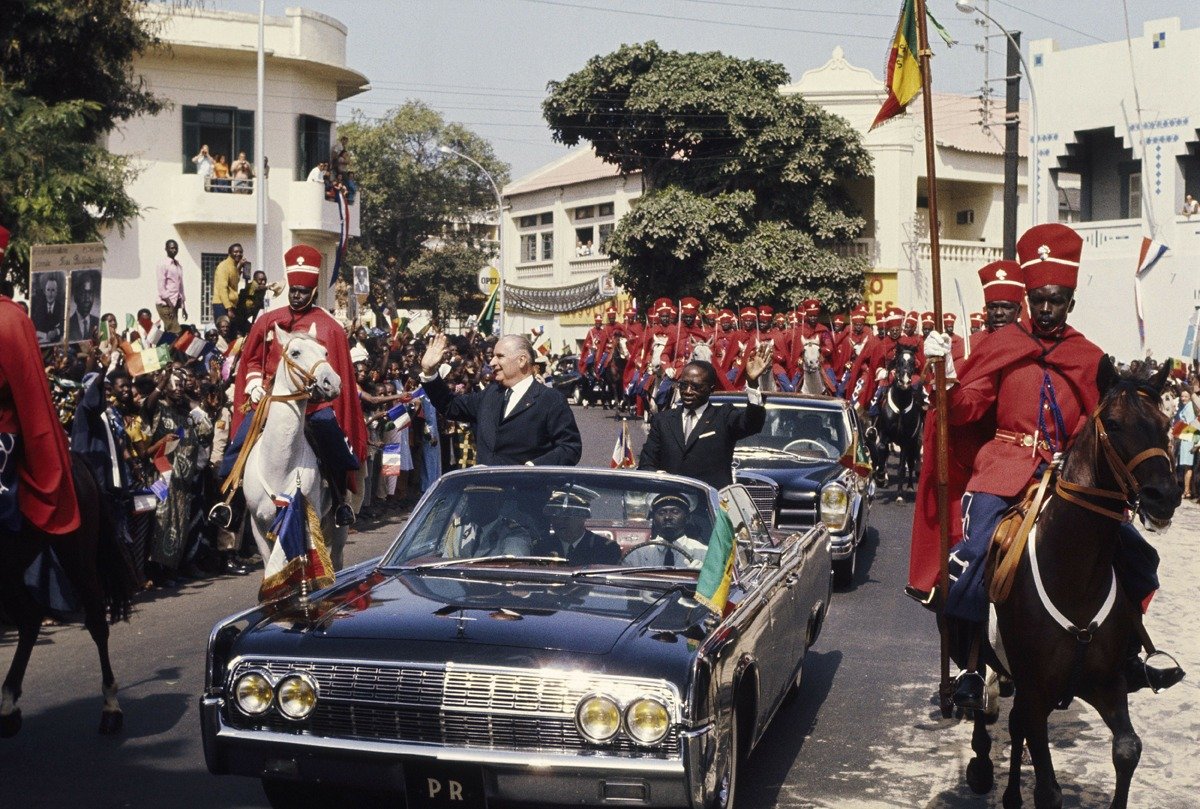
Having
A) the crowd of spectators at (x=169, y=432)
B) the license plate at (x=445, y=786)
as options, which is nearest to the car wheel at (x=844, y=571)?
the crowd of spectators at (x=169, y=432)

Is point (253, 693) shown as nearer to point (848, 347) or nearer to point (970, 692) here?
point (970, 692)

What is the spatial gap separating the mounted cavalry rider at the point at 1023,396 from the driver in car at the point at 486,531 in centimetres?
207

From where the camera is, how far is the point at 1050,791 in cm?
627

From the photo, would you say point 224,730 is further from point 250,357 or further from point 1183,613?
point 1183,613

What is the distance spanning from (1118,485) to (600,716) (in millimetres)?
2344

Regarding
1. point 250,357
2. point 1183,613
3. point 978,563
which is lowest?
point 1183,613

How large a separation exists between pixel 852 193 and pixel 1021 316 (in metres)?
39.6

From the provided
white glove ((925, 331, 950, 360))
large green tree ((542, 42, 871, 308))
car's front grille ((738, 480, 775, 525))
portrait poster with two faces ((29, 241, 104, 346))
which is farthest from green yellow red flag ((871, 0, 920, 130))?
large green tree ((542, 42, 871, 308))

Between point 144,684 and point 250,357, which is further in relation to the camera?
point 250,357

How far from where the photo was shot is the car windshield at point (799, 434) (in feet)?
48.3

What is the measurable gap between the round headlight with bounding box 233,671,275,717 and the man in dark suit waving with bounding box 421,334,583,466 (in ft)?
12.7

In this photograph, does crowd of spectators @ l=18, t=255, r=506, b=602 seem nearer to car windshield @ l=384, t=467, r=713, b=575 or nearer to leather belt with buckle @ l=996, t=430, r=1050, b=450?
car windshield @ l=384, t=467, r=713, b=575

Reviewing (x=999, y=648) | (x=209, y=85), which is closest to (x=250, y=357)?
(x=999, y=648)

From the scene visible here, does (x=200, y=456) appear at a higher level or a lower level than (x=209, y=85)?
lower
